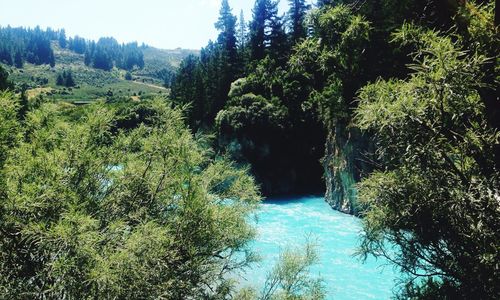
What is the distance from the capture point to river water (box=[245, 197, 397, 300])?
17.1 m

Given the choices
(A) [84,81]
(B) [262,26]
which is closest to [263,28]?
(B) [262,26]

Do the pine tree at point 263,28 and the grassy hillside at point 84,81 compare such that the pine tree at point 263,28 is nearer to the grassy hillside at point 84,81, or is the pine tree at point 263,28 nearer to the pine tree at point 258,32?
the pine tree at point 258,32

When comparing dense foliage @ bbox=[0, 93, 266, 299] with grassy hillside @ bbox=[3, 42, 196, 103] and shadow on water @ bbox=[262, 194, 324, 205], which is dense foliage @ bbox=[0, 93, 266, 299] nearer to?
shadow on water @ bbox=[262, 194, 324, 205]

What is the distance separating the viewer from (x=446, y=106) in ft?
19.5

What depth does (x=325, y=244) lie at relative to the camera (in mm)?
22672

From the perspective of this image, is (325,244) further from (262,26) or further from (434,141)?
(262,26)

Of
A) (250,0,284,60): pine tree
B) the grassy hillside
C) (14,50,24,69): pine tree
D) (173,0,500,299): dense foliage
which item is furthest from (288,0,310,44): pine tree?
(14,50,24,69): pine tree

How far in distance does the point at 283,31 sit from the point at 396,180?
43.6 m

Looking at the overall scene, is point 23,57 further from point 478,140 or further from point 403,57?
point 478,140

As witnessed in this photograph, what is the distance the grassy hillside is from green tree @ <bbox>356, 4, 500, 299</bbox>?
285 ft

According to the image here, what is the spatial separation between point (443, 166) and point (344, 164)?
74.3 ft

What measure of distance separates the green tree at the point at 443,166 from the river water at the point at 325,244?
391 centimetres

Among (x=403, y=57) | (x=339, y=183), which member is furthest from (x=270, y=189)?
(x=403, y=57)

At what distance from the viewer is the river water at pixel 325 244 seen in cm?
1706
